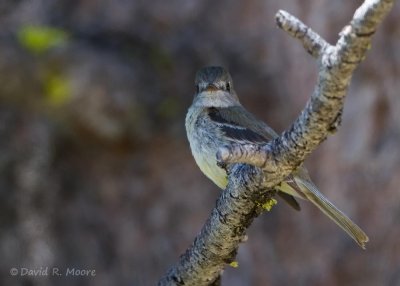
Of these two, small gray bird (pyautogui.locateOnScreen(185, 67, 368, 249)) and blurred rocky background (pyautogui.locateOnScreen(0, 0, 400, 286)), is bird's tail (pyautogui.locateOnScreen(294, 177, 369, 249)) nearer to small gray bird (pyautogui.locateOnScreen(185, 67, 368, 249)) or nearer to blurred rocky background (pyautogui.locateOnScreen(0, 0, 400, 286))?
small gray bird (pyautogui.locateOnScreen(185, 67, 368, 249))

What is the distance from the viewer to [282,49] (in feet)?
23.3

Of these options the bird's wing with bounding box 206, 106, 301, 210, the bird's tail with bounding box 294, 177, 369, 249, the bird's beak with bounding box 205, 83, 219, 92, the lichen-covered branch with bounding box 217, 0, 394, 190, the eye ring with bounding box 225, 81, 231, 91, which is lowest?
the lichen-covered branch with bounding box 217, 0, 394, 190

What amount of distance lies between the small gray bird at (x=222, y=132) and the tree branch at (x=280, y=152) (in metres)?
0.82

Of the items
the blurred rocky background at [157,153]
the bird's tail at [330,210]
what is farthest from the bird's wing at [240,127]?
the blurred rocky background at [157,153]

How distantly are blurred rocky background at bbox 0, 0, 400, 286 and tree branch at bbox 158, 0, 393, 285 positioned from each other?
8.55 ft

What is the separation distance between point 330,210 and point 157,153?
2308 mm

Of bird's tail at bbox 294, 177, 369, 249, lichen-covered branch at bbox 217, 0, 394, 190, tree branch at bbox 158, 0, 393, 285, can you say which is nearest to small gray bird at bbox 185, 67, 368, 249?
bird's tail at bbox 294, 177, 369, 249

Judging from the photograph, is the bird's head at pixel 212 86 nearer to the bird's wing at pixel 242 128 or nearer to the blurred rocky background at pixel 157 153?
the bird's wing at pixel 242 128

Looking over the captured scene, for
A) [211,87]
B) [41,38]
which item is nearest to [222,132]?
[211,87]

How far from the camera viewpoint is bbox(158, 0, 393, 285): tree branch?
270 centimetres

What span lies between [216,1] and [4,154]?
2.17 m

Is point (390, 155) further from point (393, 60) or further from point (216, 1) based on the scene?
point (216, 1)

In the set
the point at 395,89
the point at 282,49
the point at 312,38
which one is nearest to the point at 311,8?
the point at 282,49

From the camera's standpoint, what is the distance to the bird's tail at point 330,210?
4609 millimetres
